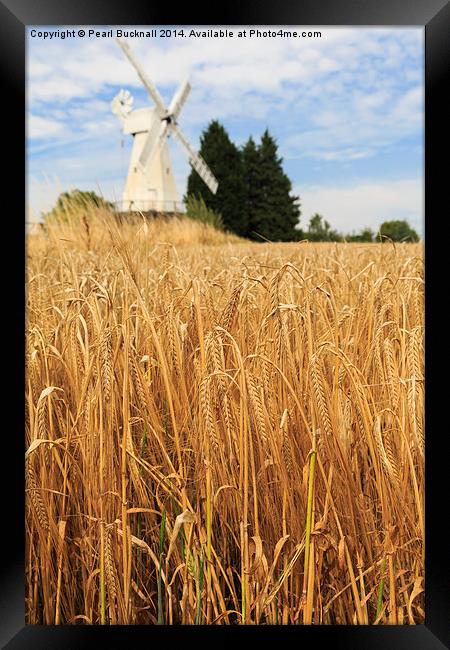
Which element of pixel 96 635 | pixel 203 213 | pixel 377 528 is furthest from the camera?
pixel 203 213

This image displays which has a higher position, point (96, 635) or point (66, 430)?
point (66, 430)

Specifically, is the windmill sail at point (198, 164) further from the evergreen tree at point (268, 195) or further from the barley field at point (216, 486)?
the barley field at point (216, 486)

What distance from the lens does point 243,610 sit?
1074 mm

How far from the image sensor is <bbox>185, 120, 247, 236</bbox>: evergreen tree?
11.6 m

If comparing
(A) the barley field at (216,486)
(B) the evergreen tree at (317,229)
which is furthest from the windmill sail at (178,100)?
(A) the barley field at (216,486)

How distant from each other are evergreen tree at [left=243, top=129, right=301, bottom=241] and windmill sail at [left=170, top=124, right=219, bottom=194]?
2.02m

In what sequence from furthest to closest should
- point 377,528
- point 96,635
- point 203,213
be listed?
point 203,213 → point 377,528 → point 96,635

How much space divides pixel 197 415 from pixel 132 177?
1463 cm

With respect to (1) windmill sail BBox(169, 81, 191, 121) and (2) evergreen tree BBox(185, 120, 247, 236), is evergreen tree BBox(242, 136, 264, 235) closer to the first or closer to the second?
(2) evergreen tree BBox(185, 120, 247, 236)
